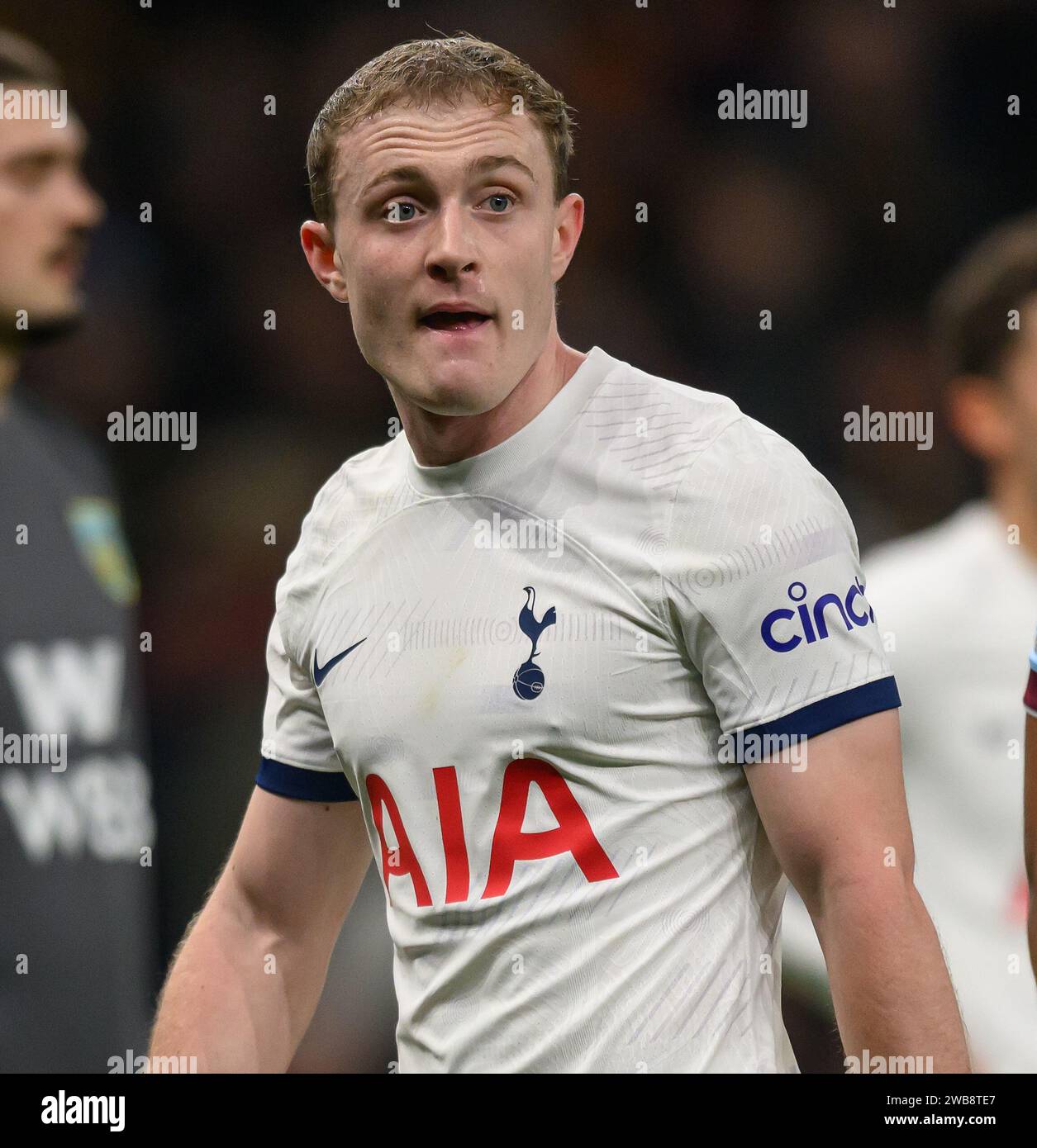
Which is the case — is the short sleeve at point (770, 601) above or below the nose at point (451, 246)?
below

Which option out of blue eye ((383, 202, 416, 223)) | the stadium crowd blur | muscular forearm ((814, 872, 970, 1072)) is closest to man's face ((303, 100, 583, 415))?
blue eye ((383, 202, 416, 223))

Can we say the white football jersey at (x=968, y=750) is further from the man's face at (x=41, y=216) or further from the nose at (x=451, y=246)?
the man's face at (x=41, y=216)

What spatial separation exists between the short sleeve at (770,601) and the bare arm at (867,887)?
0.13 ft

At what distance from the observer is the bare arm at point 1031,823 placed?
5.52 feet

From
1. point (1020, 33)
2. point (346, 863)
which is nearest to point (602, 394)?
point (346, 863)

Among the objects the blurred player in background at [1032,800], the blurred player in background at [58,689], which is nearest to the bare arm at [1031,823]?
the blurred player in background at [1032,800]

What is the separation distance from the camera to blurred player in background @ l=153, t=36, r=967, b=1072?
1.45m

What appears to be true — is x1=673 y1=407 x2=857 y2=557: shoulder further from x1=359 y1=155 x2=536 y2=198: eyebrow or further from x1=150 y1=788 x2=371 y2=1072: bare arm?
x1=150 y1=788 x2=371 y2=1072: bare arm

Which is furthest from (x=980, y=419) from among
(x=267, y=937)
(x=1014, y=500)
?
(x=267, y=937)

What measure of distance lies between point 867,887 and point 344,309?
1745 millimetres

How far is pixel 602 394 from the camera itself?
1655 mm

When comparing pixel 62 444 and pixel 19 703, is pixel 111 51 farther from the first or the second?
pixel 19 703

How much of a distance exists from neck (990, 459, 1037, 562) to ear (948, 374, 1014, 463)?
38 mm

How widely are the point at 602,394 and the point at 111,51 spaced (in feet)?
4.69
